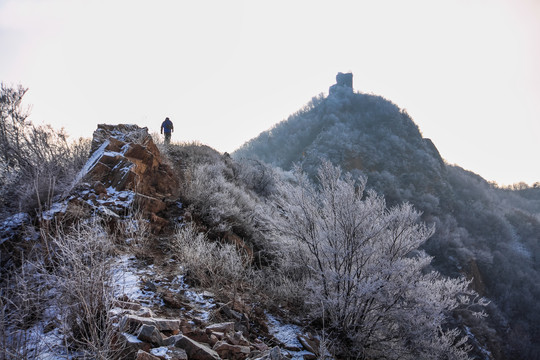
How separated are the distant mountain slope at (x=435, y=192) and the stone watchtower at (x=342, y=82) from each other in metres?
1.94

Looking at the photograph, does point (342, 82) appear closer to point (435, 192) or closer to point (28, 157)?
point (435, 192)

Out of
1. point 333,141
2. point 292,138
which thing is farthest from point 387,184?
point 292,138

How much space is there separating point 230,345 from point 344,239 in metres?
2.12

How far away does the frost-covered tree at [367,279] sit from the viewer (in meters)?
3.63

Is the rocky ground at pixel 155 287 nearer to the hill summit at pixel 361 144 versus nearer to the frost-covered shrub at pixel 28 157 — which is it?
the frost-covered shrub at pixel 28 157

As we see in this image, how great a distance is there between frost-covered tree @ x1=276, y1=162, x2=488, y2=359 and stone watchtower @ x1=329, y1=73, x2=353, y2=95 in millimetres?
46246

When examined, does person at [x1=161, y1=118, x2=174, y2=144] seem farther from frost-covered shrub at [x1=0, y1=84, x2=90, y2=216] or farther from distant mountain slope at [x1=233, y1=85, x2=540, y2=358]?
distant mountain slope at [x1=233, y1=85, x2=540, y2=358]

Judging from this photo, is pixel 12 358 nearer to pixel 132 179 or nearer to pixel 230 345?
pixel 230 345

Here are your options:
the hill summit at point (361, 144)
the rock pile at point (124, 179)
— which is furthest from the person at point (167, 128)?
the hill summit at point (361, 144)

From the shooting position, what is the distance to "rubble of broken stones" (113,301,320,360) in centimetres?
208

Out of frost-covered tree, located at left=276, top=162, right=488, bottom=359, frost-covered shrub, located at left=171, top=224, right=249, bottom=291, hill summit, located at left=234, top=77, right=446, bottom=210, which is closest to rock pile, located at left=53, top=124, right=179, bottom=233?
frost-covered shrub, located at left=171, top=224, right=249, bottom=291

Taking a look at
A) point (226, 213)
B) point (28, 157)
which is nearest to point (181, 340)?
point (226, 213)

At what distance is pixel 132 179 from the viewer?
5402 millimetres

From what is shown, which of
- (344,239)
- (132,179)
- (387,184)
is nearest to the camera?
(344,239)
